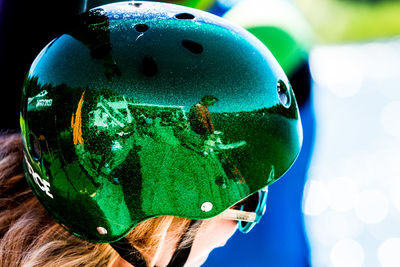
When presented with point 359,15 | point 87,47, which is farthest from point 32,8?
point 359,15

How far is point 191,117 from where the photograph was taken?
0.77m

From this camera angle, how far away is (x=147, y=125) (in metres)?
0.76

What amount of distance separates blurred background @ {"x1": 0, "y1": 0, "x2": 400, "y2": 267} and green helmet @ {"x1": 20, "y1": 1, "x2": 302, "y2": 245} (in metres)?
0.75

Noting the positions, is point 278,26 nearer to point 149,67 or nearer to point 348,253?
point 149,67

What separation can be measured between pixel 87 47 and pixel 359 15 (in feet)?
6.47

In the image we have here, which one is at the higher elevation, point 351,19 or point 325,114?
point 351,19

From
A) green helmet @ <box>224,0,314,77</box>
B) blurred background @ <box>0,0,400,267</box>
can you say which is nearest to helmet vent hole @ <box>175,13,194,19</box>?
blurred background @ <box>0,0,400,267</box>

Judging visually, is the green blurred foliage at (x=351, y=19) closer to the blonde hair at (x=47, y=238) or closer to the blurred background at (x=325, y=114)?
the blurred background at (x=325, y=114)

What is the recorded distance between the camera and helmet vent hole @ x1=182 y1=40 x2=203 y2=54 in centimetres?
83

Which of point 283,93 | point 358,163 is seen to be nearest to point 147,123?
point 283,93

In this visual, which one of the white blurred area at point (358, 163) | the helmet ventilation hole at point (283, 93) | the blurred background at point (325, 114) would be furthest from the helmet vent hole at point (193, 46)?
the white blurred area at point (358, 163)

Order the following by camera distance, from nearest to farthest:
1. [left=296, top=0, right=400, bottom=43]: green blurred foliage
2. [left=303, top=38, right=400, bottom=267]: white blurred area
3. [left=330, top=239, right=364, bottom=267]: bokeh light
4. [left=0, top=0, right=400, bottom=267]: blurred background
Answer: [left=0, top=0, right=400, bottom=267]: blurred background → [left=296, top=0, right=400, bottom=43]: green blurred foliage → [left=303, top=38, right=400, bottom=267]: white blurred area → [left=330, top=239, right=364, bottom=267]: bokeh light

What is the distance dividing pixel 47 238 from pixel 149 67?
59 cm

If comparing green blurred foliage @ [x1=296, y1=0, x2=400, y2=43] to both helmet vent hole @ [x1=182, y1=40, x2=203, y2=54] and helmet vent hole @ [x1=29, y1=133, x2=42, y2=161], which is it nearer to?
helmet vent hole @ [x1=182, y1=40, x2=203, y2=54]
